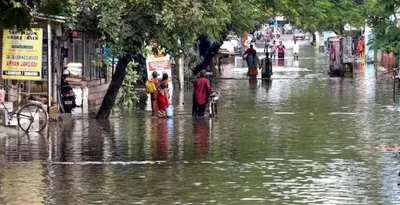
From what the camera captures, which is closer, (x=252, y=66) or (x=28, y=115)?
(x=28, y=115)

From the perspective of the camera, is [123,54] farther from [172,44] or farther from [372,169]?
[372,169]

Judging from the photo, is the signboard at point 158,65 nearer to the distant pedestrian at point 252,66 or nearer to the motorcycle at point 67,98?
the motorcycle at point 67,98

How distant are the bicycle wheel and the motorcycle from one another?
519 cm

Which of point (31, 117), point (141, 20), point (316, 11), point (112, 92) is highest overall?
point (316, 11)

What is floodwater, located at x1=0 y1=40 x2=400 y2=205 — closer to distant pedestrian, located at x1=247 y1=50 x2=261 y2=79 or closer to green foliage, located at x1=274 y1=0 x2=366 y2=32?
green foliage, located at x1=274 y1=0 x2=366 y2=32

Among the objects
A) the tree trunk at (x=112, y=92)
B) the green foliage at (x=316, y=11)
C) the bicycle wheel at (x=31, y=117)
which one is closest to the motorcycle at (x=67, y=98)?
the tree trunk at (x=112, y=92)

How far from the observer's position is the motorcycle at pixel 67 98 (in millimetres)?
27984

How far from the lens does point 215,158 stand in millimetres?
17328

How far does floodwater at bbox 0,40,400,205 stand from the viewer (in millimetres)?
13375

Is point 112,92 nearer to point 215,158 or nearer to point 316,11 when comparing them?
point 215,158

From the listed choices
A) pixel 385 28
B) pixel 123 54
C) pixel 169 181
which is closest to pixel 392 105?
pixel 123 54

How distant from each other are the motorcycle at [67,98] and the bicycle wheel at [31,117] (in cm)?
519

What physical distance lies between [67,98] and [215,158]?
37.7 feet

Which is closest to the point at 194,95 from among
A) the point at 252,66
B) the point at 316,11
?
the point at 316,11
